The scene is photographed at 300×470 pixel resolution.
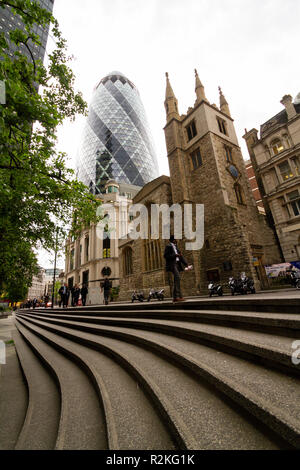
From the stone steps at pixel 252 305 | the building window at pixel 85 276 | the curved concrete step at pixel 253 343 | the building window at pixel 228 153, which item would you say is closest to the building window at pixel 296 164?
the building window at pixel 228 153

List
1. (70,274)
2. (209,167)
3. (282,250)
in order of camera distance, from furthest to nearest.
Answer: (70,274), (282,250), (209,167)

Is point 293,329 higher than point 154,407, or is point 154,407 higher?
point 293,329

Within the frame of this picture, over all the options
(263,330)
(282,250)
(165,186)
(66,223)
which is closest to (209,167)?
(165,186)

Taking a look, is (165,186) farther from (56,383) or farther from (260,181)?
(56,383)

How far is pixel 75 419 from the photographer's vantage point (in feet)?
7.40

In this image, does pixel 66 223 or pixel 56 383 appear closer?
pixel 56 383

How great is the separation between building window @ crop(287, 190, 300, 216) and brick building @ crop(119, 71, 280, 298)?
2.68 meters

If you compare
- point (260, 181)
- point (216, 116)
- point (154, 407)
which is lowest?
point (154, 407)

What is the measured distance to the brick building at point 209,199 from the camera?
506 inches

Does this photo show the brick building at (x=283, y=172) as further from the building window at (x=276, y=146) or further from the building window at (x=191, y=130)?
the building window at (x=191, y=130)

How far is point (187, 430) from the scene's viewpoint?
1.54 meters

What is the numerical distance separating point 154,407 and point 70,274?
132ft

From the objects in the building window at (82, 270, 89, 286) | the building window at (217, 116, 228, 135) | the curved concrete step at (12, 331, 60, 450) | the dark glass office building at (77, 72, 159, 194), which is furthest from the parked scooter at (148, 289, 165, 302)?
the dark glass office building at (77, 72, 159, 194)
